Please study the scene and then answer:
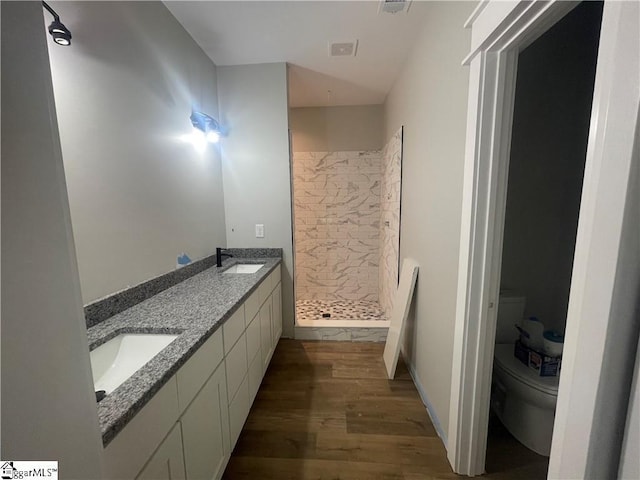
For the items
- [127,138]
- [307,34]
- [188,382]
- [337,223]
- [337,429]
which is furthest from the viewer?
[337,223]

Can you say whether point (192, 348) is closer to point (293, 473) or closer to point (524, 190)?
point (293, 473)

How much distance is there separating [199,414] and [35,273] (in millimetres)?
871

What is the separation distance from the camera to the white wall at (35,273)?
34cm

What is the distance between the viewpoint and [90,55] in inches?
43.4

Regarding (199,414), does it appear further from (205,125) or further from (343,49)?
(343,49)

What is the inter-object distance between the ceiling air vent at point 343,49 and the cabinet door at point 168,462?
8.24 feet

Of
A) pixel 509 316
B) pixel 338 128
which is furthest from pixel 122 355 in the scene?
pixel 338 128

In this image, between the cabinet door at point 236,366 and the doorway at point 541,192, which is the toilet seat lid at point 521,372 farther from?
the cabinet door at point 236,366

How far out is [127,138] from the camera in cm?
129

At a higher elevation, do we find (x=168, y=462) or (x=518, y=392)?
(x=168, y=462)

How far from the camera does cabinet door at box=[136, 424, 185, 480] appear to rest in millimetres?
716

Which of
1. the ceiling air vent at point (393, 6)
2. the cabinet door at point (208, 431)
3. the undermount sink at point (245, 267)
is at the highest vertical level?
the ceiling air vent at point (393, 6)

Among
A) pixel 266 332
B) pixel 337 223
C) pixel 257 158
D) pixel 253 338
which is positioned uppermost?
pixel 257 158

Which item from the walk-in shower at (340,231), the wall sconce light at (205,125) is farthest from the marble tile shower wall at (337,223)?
the wall sconce light at (205,125)
